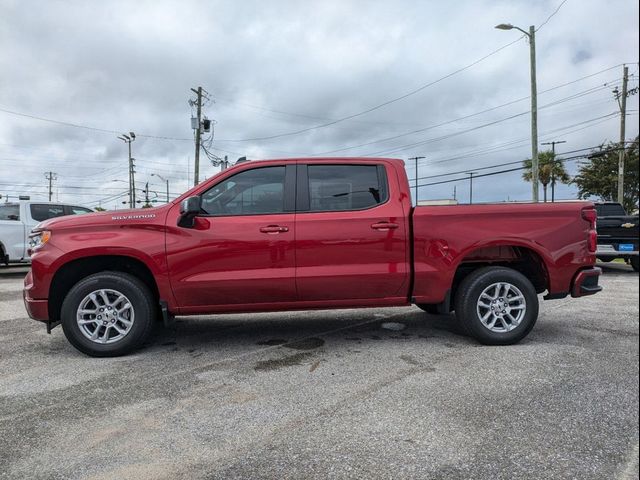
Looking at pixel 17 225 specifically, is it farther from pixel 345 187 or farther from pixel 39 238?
pixel 345 187

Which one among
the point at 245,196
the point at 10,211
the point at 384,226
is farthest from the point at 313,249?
the point at 10,211

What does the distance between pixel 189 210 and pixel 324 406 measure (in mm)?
2131

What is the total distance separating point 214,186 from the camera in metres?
4.55

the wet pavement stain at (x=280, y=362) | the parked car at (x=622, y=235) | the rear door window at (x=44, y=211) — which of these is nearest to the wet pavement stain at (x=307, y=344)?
the wet pavement stain at (x=280, y=362)

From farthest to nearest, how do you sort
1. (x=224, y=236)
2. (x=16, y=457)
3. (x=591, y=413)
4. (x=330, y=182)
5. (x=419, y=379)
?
(x=330, y=182) < (x=224, y=236) < (x=419, y=379) < (x=591, y=413) < (x=16, y=457)

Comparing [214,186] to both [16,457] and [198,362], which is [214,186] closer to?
[198,362]

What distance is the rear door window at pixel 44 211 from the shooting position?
11047mm

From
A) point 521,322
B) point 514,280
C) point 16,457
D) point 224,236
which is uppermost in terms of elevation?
point 224,236

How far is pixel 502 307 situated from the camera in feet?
15.1

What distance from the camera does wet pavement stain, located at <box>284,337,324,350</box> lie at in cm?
464

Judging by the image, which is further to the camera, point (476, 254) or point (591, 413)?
point (476, 254)

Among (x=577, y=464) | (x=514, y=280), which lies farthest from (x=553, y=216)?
(x=577, y=464)

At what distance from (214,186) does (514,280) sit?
3.08 meters

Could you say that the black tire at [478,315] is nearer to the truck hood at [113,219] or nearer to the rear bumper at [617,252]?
the rear bumper at [617,252]
